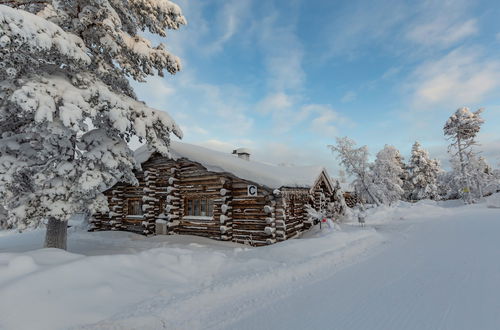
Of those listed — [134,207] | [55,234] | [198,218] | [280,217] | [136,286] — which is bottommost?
[136,286]

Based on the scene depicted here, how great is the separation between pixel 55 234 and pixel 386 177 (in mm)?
34275

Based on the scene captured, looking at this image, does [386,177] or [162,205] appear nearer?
[162,205]

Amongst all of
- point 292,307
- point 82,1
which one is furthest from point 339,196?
point 82,1

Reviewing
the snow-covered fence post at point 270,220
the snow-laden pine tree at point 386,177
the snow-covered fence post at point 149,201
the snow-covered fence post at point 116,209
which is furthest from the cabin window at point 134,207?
the snow-laden pine tree at point 386,177

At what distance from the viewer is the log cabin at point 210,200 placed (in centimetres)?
1164

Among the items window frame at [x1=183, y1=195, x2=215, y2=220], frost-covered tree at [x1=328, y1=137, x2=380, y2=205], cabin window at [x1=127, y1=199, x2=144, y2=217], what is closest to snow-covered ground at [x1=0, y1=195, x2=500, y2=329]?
window frame at [x1=183, y1=195, x2=215, y2=220]

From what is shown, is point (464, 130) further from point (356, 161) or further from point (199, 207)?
point (199, 207)

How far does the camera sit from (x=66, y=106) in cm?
576

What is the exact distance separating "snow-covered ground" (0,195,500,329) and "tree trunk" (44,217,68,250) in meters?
1.95

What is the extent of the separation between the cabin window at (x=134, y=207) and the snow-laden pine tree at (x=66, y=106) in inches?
332

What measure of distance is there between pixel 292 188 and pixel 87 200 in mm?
8874

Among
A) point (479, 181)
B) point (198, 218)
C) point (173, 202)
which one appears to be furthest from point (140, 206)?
point (479, 181)

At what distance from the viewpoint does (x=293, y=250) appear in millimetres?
8414

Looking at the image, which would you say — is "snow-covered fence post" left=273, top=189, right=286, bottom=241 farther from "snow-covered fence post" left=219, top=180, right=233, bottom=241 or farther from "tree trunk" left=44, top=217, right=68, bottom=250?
"tree trunk" left=44, top=217, right=68, bottom=250
